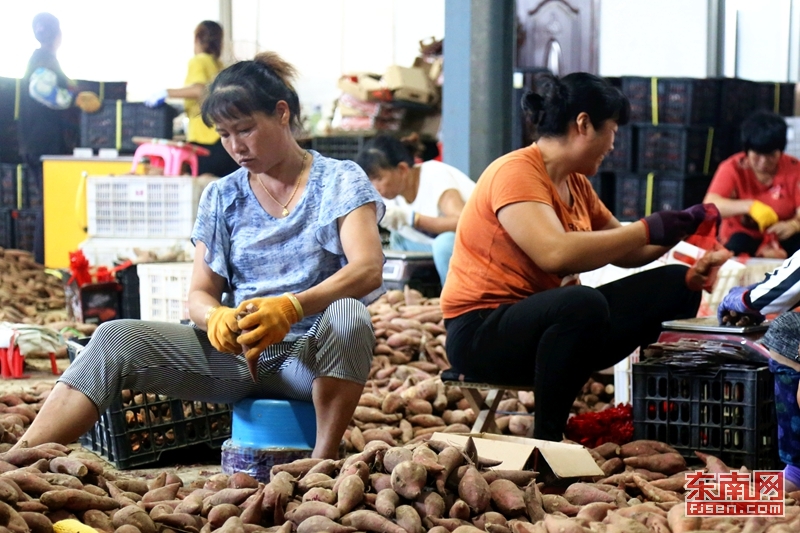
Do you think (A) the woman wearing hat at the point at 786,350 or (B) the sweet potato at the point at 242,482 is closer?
(B) the sweet potato at the point at 242,482

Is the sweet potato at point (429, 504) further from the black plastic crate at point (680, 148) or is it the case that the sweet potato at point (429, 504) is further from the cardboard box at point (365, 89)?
the cardboard box at point (365, 89)

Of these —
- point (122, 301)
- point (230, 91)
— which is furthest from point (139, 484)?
point (122, 301)

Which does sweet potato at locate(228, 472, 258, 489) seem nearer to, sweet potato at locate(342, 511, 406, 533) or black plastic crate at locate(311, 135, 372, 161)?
sweet potato at locate(342, 511, 406, 533)

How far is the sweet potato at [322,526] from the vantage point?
181 cm

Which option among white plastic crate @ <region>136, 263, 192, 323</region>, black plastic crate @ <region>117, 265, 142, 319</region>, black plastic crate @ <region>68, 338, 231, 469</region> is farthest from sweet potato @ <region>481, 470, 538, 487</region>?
black plastic crate @ <region>117, 265, 142, 319</region>

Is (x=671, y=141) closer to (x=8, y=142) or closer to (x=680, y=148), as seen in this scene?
(x=680, y=148)

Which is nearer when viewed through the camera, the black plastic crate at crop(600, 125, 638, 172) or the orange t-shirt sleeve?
the orange t-shirt sleeve

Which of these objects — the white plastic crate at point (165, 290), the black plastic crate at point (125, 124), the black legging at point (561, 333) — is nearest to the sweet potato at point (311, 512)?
the black legging at point (561, 333)

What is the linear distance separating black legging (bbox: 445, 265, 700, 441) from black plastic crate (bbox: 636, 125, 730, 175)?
3534 millimetres

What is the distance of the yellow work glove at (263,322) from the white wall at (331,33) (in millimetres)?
7231

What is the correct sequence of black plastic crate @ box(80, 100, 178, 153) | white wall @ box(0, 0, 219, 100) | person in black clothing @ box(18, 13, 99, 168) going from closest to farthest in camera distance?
person in black clothing @ box(18, 13, 99, 168) < black plastic crate @ box(80, 100, 178, 153) < white wall @ box(0, 0, 219, 100)

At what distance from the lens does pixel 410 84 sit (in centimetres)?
673

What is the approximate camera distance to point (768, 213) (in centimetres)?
493

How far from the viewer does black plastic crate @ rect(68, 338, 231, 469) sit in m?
2.73
